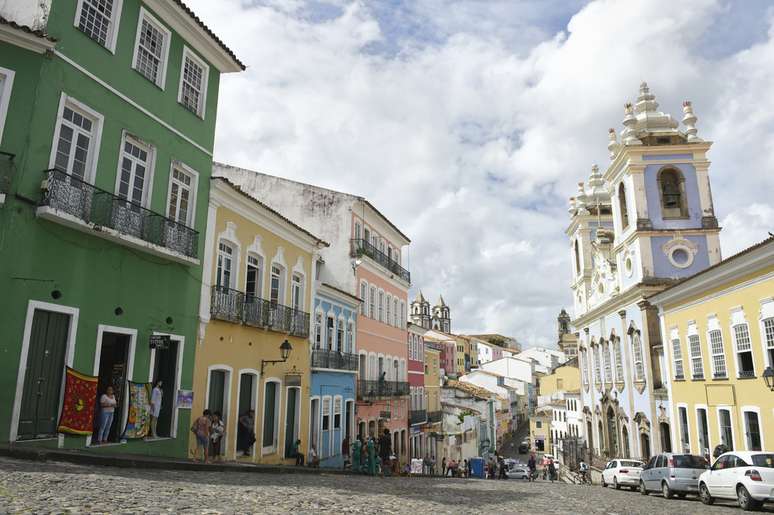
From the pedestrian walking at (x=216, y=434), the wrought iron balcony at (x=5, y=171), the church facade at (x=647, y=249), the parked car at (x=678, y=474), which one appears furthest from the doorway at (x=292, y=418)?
the church facade at (x=647, y=249)

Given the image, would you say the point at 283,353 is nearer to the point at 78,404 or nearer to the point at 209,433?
the point at 209,433

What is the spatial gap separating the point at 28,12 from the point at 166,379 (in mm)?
7981

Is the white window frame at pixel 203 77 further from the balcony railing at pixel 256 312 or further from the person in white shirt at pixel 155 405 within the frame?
the person in white shirt at pixel 155 405

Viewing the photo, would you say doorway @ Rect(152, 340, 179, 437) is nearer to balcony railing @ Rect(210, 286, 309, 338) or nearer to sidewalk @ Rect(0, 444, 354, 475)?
balcony railing @ Rect(210, 286, 309, 338)

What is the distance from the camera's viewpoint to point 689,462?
672 inches

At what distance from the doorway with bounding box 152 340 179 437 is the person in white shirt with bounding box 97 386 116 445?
5.43ft

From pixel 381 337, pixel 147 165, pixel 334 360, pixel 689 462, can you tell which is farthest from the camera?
pixel 381 337

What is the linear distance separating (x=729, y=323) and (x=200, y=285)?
16.3 meters

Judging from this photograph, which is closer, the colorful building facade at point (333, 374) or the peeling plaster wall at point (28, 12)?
the peeling plaster wall at point (28, 12)

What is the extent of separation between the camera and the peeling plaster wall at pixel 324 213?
27.6 meters

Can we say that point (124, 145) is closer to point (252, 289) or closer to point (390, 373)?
point (252, 289)

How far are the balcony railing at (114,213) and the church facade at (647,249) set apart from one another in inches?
882

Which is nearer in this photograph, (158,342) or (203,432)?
(158,342)

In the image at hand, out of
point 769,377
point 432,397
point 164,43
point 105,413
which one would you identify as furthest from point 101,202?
point 432,397
